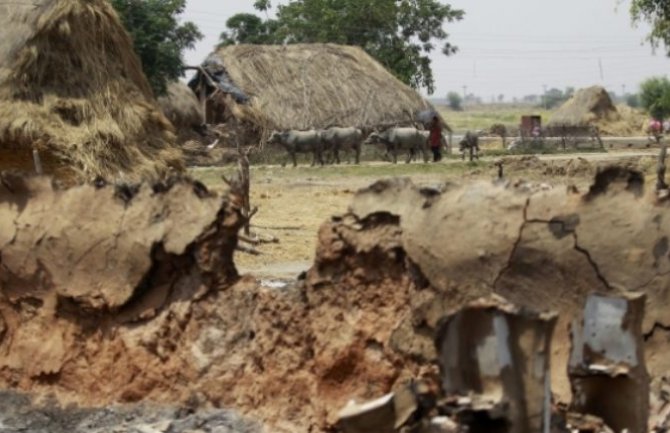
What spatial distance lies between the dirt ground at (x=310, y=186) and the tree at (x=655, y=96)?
31.9 metres

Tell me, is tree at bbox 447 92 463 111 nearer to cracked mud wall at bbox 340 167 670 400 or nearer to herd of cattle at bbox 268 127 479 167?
herd of cattle at bbox 268 127 479 167

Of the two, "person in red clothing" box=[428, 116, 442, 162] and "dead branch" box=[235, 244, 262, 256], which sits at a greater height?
"person in red clothing" box=[428, 116, 442, 162]

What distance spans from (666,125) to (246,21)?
67.0ft

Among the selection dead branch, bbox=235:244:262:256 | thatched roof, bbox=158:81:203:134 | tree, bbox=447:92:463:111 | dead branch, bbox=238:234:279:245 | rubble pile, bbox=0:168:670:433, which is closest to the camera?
rubble pile, bbox=0:168:670:433

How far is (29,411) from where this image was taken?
8.09 m

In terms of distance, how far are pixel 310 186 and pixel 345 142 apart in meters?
10.5

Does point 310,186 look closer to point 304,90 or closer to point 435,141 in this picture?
point 435,141

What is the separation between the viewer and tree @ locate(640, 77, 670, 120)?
6198cm

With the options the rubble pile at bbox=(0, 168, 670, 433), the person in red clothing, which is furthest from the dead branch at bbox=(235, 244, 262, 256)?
the person in red clothing

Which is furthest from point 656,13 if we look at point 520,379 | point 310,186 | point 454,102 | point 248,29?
point 454,102

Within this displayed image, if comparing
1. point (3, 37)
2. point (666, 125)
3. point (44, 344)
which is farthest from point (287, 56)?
point (44, 344)

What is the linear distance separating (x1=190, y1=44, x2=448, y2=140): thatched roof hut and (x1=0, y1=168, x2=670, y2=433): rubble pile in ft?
95.7

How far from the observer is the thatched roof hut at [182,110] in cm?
3791

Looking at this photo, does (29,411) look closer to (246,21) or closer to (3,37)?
(3,37)
